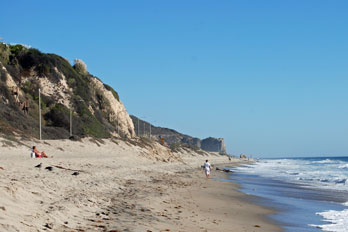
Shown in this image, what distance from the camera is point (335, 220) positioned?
38.2 feet

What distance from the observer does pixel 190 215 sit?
Answer: 10477 mm

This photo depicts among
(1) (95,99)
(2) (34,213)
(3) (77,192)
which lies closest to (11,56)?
(1) (95,99)

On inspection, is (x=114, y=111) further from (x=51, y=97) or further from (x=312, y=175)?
(x=312, y=175)

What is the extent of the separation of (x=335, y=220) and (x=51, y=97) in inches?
1701

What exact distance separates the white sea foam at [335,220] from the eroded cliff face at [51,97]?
1071 inches

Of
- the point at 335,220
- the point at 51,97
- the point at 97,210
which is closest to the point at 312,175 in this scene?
the point at 335,220

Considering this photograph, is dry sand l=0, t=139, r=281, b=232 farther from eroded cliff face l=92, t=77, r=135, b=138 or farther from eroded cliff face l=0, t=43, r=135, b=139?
eroded cliff face l=92, t=77, r=135, b=138

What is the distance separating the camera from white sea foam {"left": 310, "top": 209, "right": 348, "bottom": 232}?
10315 mm

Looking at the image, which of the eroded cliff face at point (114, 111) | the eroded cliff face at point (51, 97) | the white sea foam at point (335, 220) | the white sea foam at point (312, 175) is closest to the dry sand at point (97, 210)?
the white sea foam at point (335, 220)

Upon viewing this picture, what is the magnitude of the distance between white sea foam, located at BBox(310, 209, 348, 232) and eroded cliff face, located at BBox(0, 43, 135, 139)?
89.2ft

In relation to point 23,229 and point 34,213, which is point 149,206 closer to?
point 34,213

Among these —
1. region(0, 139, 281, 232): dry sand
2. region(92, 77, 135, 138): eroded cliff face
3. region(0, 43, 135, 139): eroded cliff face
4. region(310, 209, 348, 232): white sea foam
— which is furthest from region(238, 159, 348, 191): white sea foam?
region(0, 43, 135, 139): eroded cliff face

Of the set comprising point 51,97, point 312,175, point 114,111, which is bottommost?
point 312,175

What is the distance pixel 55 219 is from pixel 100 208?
2207 millimetres
